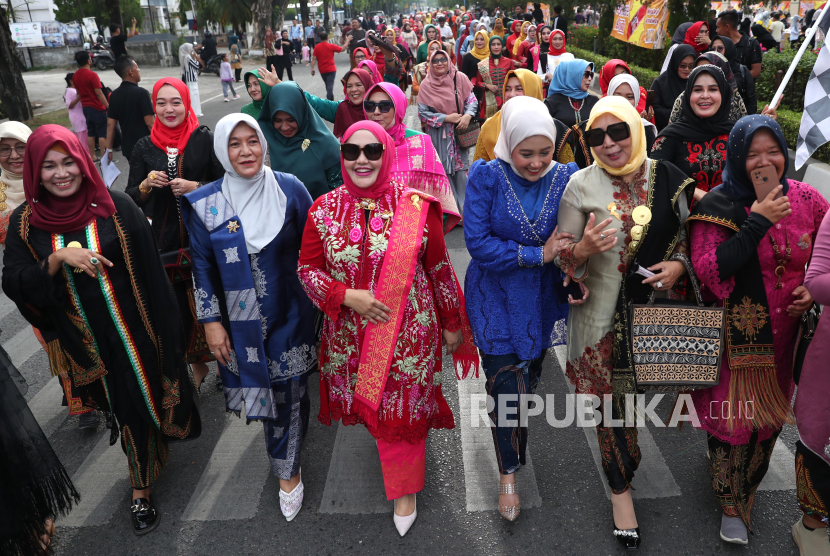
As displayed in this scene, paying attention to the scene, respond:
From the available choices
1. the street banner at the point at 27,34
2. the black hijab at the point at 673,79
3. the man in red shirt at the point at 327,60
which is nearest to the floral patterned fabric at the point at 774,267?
the black hijab at the point at 673,79

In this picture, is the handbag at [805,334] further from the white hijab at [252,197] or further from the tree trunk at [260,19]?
the tree trunk at [260,19]

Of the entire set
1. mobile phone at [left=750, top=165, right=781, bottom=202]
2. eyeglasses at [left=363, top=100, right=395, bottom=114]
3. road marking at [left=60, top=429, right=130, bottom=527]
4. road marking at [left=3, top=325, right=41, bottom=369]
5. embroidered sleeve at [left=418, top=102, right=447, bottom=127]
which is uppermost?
mobile phone at [left=750, top=165, right=781, bottom=202]

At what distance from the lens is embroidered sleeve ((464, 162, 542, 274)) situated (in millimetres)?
2645

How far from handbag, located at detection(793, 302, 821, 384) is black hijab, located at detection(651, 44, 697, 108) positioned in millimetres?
2929

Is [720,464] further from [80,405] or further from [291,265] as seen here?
[80,405]

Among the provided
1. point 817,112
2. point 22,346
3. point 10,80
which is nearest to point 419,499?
point 817,112

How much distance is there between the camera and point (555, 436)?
3.46m

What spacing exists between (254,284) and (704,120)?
2.47m

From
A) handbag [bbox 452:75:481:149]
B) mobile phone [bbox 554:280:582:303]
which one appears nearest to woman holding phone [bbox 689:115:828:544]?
mobile phone [bbox 554:280:582:303]

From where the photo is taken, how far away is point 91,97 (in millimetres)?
9914

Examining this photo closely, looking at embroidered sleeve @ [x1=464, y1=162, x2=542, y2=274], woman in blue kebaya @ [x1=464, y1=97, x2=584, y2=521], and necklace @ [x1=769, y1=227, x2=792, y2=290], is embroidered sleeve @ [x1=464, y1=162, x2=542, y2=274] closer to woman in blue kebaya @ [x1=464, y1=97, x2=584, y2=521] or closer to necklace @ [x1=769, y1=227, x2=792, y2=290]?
woman in blue kebaya @ [x1=464, y1=97, x2=584, y2=521]

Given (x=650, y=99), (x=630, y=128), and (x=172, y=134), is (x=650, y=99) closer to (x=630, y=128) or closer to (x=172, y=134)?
(x=630, y=128)

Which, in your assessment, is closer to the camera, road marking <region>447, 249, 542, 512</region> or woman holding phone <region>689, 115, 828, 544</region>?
woman holding phone <region>689, 115, 828, 544</region>

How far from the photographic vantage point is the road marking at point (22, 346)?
4.64m
